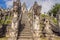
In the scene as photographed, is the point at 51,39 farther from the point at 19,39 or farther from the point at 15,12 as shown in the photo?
the point at 15,12

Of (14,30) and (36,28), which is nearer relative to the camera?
(14,30)

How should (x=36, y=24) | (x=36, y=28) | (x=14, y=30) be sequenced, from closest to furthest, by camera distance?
(x=14, y=30)
(x=36, y=28)
(x=36, y=24)

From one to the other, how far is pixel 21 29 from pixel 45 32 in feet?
13.1

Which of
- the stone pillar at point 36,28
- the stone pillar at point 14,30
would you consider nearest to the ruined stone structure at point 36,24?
the stone pillar at point 36,28

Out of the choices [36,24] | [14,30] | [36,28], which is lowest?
[14,30]

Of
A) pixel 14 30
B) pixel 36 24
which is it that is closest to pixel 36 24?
pixel 36 24

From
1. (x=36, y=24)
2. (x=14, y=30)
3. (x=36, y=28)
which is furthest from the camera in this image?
(x=36, y=24)

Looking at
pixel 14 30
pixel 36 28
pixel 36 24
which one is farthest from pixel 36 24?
pixel 14 30

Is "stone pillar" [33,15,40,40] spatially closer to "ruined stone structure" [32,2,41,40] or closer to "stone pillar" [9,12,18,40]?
"ruined stone structure" [32,2,41,40]

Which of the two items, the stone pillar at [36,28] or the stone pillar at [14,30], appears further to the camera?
the stone pillar at [36,28]

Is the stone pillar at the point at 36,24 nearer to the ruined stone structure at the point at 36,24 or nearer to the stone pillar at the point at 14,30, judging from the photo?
the ruined stone structure at the point at 36,24

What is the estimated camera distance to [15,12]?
96.7ft

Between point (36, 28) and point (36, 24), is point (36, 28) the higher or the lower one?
the lower one

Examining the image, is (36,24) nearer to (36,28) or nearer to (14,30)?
(36,28)
